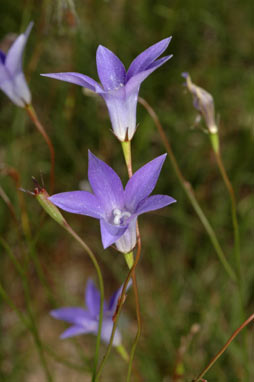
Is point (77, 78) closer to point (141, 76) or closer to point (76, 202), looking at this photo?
point (141, 76)

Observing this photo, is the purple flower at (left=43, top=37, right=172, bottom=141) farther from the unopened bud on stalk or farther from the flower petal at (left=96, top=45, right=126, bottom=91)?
the unopened bud on stalk

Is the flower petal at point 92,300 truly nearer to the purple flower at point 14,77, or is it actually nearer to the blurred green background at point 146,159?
the blurred green background at point 146,159

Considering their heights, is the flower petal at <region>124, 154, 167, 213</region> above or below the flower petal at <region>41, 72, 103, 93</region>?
below

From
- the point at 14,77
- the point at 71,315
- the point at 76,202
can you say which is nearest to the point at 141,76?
the point at 76,202

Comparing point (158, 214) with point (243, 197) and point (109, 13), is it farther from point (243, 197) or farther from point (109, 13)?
point (109, 13)

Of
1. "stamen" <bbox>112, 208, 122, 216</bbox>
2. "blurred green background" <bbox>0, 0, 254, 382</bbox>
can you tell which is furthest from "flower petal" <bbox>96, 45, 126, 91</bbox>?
"blurred green background" <bbox>0, 0, 254, 382</bbox>

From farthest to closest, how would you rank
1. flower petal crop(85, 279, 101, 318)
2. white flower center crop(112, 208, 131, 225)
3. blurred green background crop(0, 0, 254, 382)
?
blurred green background crop(0, 0, 254, 382) < flower petal crop(85, 279, 101, 318) < white flower center crop(112, 208, 131, 225)
